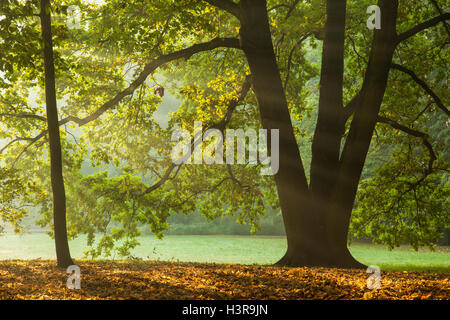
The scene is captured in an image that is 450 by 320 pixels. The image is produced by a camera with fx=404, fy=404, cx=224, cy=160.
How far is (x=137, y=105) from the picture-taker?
35.6 feet

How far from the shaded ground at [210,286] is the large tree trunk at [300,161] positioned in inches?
77.5

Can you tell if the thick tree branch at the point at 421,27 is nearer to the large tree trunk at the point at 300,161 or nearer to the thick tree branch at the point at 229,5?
the large tree trunk at the point at 300,161

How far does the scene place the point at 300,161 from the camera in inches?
339

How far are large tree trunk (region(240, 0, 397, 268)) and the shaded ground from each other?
197cm

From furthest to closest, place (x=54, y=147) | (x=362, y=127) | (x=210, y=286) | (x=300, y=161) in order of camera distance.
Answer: (x=300, y=161), (x=362, y=127), (x=54, y=147), (x=210, y=286)

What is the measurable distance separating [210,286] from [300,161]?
410 cm

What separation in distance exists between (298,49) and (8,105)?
27.4 ft

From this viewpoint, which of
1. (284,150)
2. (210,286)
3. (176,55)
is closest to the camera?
(210,286)

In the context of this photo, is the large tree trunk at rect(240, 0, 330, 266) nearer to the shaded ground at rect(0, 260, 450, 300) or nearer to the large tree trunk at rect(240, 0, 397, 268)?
the large tree trunk at rect(240, 0, 397, 268)

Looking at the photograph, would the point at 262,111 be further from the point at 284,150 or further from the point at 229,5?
the point at 229,5

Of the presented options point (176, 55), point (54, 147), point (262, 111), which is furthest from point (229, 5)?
point (54, 147)

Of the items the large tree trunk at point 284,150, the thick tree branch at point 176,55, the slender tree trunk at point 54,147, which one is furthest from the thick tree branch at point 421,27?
the slender tree trunk at point 54,147

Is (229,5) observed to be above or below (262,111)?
above
